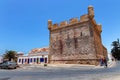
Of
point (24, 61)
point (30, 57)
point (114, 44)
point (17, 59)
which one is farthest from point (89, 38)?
point (114, 44)

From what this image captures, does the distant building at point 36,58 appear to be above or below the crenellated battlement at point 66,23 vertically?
below

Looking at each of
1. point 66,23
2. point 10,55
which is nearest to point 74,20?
point 66,23

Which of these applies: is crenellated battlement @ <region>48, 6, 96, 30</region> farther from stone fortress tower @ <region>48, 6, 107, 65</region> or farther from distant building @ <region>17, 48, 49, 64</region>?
distant building @ <region>17, 48, 49, 64</region>

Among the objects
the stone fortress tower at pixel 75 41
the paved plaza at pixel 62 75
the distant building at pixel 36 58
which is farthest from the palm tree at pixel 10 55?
the paved plaza at pixel 62 75

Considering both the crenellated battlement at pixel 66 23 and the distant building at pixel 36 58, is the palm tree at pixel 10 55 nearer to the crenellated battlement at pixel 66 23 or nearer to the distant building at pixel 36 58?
the distant building at pixel 36 58

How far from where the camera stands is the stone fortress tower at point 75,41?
27.7 meters

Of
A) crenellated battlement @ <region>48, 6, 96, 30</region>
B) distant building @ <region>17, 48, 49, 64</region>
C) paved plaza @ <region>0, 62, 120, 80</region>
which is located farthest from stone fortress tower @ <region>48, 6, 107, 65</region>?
paved plaza @ <region>0, 62, 120, 80</region>

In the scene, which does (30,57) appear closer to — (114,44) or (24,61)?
(24,61)

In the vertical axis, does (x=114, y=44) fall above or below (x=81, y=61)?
above

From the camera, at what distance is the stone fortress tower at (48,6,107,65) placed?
27656mm

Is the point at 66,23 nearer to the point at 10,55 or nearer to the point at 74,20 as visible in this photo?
the point at 74,20

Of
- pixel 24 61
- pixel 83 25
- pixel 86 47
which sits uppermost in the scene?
pixel 83 25

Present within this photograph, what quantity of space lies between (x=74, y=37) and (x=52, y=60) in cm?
809

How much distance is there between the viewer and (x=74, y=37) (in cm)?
3030
